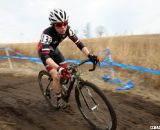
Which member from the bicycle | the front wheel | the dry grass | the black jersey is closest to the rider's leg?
the bicycle

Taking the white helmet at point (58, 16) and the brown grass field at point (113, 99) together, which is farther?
the brown grass field at point (113, 99)

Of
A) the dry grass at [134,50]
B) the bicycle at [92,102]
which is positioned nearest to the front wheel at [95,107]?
the bicycle at [92,102]

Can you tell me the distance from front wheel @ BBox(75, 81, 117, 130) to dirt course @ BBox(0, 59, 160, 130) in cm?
28

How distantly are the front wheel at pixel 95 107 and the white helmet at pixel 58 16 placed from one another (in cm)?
154

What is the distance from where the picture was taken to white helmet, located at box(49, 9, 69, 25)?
19.6ft

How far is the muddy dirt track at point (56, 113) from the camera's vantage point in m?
6.05

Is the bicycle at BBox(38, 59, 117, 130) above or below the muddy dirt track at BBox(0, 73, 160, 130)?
above

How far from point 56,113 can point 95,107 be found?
1.69m

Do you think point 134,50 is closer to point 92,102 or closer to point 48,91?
point 48,91

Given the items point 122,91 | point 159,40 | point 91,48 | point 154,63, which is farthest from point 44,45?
point 91,48

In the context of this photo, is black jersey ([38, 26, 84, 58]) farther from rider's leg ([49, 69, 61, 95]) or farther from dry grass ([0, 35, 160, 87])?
dry grass ([0, 35, 160, 87])

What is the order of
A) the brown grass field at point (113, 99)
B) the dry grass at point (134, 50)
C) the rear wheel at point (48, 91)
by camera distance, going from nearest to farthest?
the brown grass field at point (113, 99) → the rear wheel at point (48, 91) → the dry grass at point (134, 50)

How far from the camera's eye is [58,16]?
5.97m

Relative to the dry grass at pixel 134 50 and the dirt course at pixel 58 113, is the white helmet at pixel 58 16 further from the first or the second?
the dry grass at pixel 134 50
